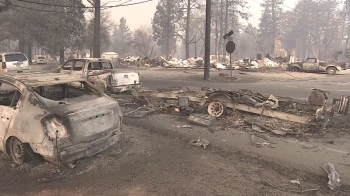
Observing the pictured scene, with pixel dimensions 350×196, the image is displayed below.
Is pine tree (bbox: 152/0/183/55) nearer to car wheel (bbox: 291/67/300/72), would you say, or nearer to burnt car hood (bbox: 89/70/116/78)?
car wheel (bbox: 291/67/300/72)

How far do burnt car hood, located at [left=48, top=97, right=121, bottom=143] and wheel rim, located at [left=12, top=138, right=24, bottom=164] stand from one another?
0.88 meters

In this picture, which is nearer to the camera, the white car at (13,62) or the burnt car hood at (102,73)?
the burnt car hood at (102,73)

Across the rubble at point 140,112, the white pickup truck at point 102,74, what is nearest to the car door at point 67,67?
the white pickup truck at point 102,74

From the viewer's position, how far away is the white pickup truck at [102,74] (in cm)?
1137

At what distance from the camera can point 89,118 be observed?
4754mm

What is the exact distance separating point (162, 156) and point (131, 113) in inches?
142

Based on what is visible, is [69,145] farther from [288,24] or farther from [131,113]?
[288,24]

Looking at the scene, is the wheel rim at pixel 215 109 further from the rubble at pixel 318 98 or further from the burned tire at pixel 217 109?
the rubble at pixel 318 98

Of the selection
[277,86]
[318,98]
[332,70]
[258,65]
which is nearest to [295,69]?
[332,70]

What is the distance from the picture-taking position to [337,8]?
8481cm

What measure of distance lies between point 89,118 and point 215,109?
433 centimetres

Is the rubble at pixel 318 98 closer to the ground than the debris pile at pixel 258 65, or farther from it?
closer to the ground

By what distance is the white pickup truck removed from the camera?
37.3 feet

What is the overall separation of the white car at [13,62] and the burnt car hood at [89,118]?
48.9ft
